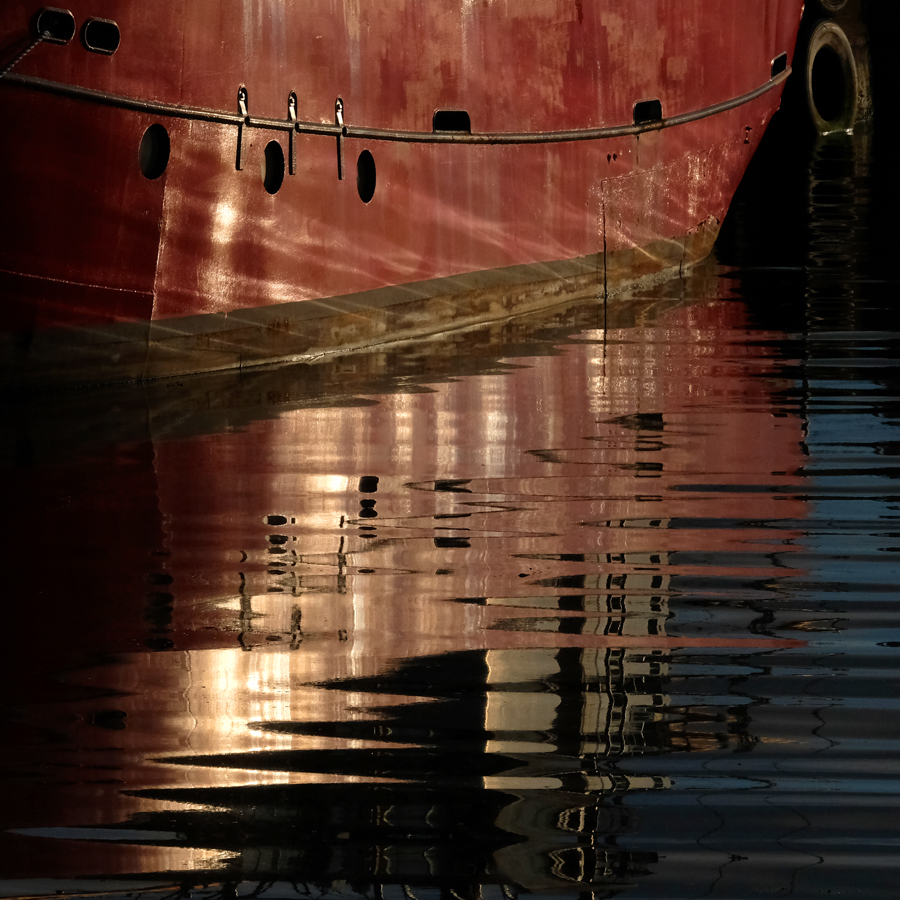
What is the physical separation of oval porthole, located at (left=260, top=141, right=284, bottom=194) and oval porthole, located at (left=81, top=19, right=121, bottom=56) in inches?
41.0

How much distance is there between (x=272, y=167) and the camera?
8.09 meters

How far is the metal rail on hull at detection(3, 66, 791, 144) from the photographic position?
711 cm

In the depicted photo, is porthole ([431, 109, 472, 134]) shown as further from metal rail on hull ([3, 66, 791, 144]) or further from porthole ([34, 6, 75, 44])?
porthole ([34, 6, 75, 44])

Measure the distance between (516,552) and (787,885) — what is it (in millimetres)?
2193

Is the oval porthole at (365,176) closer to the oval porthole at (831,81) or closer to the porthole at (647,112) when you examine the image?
the porthole at (647,112)

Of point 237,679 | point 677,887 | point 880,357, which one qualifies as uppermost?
→ point 880,357

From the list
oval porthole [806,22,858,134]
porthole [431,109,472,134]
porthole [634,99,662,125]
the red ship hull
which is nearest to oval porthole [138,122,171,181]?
the red ship hull

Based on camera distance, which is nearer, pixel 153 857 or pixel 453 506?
pixel 153 857

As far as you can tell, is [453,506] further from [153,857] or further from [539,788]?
[153,857]

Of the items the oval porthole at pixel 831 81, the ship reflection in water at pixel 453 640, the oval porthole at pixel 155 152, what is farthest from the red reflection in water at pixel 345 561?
the oval porthole at pixel 831 81

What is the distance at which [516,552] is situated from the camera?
5.08 metres

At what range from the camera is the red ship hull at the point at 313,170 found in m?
7.26

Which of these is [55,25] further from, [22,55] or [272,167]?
[272,167]

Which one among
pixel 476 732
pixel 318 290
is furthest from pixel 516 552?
pixel 318 290
